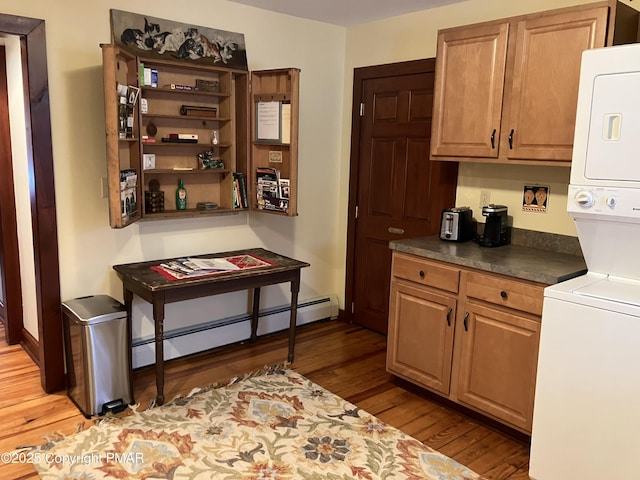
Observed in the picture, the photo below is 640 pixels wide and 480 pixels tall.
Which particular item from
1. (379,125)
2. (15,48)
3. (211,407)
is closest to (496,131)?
(379,125)

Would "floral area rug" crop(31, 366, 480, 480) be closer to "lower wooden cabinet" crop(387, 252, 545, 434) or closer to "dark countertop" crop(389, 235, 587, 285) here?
"lower wooden cabinet" crop(387, 252, 545, 434)

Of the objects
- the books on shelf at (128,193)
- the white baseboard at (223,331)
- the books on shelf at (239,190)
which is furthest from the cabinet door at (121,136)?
the white baseboard at (223,331)

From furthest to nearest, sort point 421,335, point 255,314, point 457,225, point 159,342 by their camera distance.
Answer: point 255,314
point 457,225
point 421,335
point 159,342

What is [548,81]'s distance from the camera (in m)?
2.61

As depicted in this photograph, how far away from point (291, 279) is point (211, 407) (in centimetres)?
94

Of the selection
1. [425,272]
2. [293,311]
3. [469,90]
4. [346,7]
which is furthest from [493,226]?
[346,7]

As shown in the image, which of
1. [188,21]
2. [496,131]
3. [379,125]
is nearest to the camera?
[496,131]

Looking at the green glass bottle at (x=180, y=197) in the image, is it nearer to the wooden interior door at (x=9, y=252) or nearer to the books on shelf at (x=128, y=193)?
the books on shelf at (x=128, y=193)

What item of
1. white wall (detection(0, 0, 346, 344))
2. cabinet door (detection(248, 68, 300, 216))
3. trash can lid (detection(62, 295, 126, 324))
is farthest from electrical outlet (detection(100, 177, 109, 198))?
cabinet door (detection(248, 68, 300, 216))

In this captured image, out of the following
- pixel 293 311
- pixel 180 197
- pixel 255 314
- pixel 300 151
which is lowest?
pixel 255 314

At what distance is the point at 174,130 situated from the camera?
3.41 meters

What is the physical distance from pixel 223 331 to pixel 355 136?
5.99 ft

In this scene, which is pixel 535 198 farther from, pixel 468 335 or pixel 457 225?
pixel 468 335

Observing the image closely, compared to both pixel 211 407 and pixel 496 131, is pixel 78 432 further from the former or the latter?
pixel 496 131
